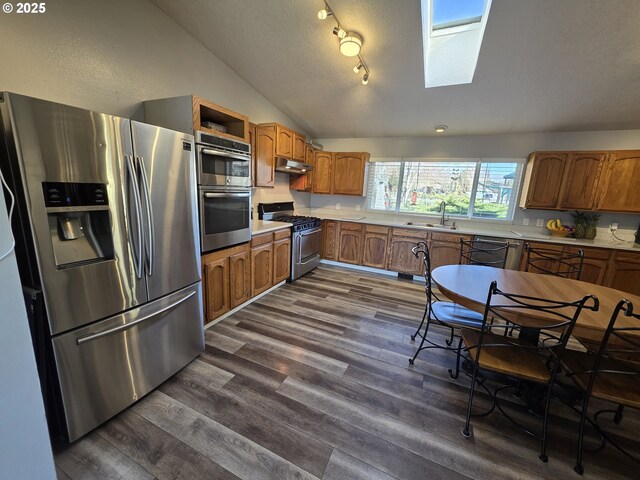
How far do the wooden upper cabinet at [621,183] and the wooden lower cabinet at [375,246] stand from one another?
288cm

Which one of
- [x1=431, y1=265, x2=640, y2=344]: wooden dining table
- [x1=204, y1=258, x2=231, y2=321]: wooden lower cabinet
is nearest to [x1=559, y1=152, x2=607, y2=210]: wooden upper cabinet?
[x1=431, y1=265, x2=640, y2=344]: wooden dining table

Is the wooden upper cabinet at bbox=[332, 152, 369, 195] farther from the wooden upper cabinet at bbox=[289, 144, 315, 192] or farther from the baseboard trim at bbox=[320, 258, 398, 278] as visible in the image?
the baseboard trim at bbox=[320, 258, 398, 278]

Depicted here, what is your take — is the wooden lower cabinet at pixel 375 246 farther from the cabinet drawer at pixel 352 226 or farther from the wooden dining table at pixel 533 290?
the wooden dining table at pixel 533 290

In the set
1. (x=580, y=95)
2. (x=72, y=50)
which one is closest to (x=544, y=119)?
(x=580, y=95)

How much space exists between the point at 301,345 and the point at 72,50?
292 centimetres

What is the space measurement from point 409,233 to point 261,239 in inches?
96.4

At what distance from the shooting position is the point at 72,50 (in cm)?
183

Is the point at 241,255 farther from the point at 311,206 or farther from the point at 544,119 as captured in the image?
the point at 544,119

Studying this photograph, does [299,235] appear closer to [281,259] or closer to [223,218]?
[281,259]

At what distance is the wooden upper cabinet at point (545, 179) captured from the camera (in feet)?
11.6

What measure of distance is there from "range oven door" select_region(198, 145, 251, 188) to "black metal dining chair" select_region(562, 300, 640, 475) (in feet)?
8.98

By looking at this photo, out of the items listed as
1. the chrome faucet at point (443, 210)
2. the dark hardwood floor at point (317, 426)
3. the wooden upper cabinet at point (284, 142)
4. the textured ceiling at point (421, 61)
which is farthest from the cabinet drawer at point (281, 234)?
the chrome faucet at point (443, 210)

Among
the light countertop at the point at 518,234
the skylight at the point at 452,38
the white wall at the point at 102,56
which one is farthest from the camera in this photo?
the light countertop at the point at 518,234

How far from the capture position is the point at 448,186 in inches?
175
